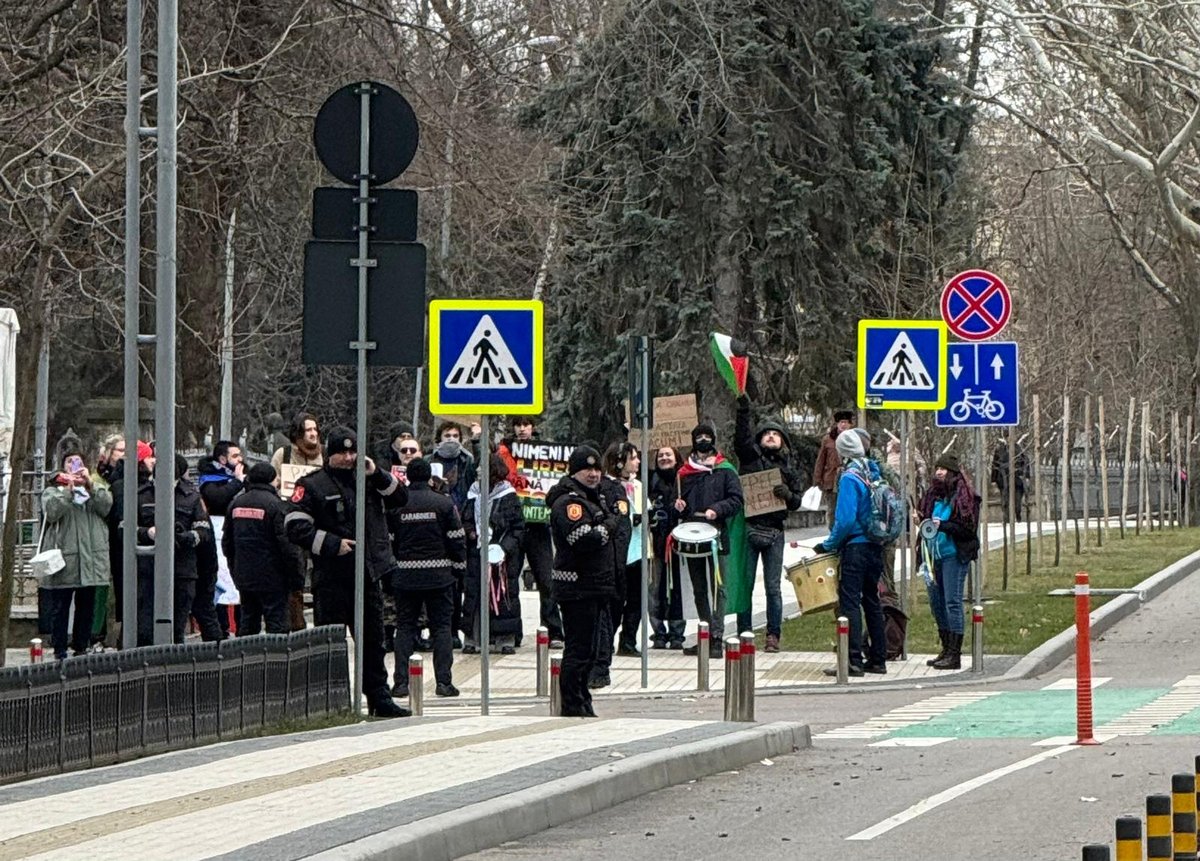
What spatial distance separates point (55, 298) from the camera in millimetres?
26375

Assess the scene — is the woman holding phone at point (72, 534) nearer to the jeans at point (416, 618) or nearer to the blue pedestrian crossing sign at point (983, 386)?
the jeans at point (416, 618)

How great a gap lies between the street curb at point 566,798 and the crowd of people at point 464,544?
5.75 feet

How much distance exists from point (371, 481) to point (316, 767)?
10.4 feet

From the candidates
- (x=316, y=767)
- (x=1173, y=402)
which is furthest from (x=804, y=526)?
(x=316, y=767)

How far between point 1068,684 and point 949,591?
4.50 ft

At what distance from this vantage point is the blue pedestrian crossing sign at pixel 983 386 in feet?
67.1

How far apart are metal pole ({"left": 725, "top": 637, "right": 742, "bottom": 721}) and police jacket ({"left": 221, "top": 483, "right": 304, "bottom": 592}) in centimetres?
414

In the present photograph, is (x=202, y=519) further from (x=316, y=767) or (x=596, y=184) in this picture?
(x=596, y=184)

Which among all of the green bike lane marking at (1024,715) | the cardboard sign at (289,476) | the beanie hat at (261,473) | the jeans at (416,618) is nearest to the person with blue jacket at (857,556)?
the green bike lane marking at (1024,715)

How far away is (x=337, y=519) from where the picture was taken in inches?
564

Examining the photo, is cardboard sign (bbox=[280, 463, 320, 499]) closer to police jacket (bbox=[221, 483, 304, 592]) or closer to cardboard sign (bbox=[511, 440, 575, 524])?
police jacket (bbox=[221, 483, 304, 592])

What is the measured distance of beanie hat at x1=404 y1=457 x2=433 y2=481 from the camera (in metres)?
17.3

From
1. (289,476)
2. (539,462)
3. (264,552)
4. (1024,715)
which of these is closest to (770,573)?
(539,462)

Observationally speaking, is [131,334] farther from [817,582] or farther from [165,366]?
[817,582]
